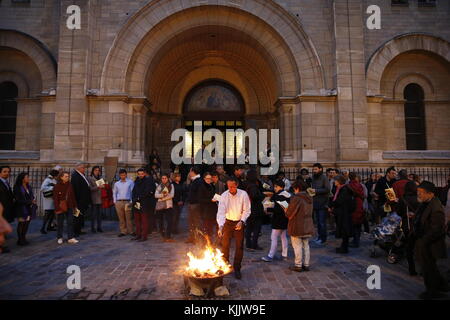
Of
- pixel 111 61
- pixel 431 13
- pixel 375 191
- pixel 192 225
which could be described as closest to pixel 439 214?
pixel 375 191

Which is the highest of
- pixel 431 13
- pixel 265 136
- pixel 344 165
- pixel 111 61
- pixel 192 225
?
pixel 431 13

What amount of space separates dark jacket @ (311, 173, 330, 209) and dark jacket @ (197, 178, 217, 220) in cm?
305

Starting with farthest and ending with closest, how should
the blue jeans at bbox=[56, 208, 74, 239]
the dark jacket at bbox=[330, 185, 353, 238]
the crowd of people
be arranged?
the blue jeans at bbox=[56, 208, 74, 239] → the dark jacket at bbox=[330, 185, 353, 238] → the crowd of people

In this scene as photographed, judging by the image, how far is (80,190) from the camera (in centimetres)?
867

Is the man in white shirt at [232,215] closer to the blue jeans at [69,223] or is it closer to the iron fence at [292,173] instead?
the blue jeans at [69,223]

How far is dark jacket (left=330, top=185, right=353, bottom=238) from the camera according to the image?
692 centimetres

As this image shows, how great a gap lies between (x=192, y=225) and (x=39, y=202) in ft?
26.7

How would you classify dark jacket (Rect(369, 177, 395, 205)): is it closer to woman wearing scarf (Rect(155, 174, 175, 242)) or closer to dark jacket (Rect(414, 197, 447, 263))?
dark jacket (Rect(414, 197, 447, 263))

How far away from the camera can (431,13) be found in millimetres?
13680

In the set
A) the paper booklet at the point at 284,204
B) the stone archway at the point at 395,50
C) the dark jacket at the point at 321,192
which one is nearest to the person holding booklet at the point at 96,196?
the paper booklet at the point at 284,204

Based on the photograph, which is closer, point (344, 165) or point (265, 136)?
point (344, 165)

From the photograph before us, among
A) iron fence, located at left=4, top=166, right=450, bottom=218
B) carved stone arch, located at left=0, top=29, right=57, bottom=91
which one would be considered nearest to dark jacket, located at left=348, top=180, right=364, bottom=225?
iron fence, located at left=4, top=166, right=450, bottom=218

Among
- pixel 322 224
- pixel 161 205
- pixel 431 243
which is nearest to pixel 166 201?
pixel 161 205
